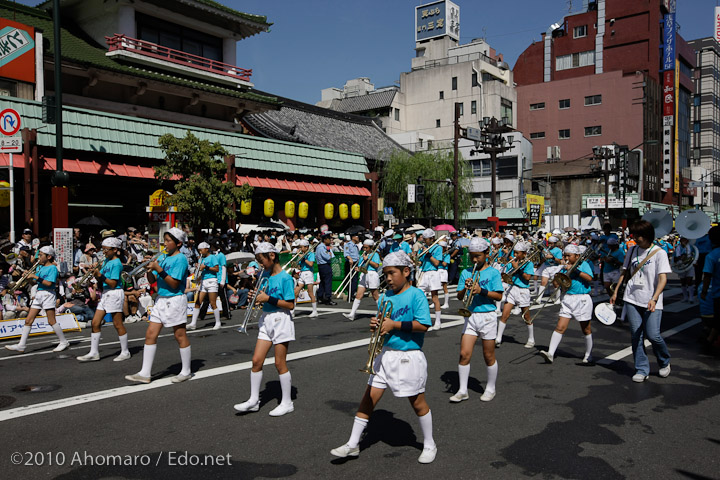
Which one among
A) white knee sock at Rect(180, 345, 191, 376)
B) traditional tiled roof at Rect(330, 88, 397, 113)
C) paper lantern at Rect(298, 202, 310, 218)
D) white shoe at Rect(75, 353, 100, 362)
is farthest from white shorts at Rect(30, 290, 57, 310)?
traditional tiled roof at Rect(330, 88, 397, 113)

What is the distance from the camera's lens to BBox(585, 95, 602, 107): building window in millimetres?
60412

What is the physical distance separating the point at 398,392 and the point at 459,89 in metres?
58.1

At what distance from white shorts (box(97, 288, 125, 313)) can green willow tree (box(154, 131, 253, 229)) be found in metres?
10.9

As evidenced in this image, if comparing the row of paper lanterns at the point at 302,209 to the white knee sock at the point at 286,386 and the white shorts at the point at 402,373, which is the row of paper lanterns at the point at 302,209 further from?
the white shorts at the point at 402,373

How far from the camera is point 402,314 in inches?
183

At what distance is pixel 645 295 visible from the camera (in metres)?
7.16

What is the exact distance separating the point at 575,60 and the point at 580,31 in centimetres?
358

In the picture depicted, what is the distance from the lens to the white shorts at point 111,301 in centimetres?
841

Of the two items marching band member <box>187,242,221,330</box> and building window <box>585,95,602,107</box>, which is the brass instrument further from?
building window <box>585,95,602,107</box>

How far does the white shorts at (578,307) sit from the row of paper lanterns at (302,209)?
17501 mm

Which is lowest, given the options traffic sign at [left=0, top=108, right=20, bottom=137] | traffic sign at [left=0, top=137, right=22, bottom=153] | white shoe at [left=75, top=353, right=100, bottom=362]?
white shoe at [left=75, top=353, right=100, bottom=362]

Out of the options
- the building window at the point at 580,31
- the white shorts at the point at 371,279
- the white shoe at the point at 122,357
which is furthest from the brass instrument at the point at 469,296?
the building window at the point at 580,31

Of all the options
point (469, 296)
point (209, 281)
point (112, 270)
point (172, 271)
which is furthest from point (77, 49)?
point (469, 296)

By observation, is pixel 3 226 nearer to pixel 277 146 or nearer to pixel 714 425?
pixel 277 146
